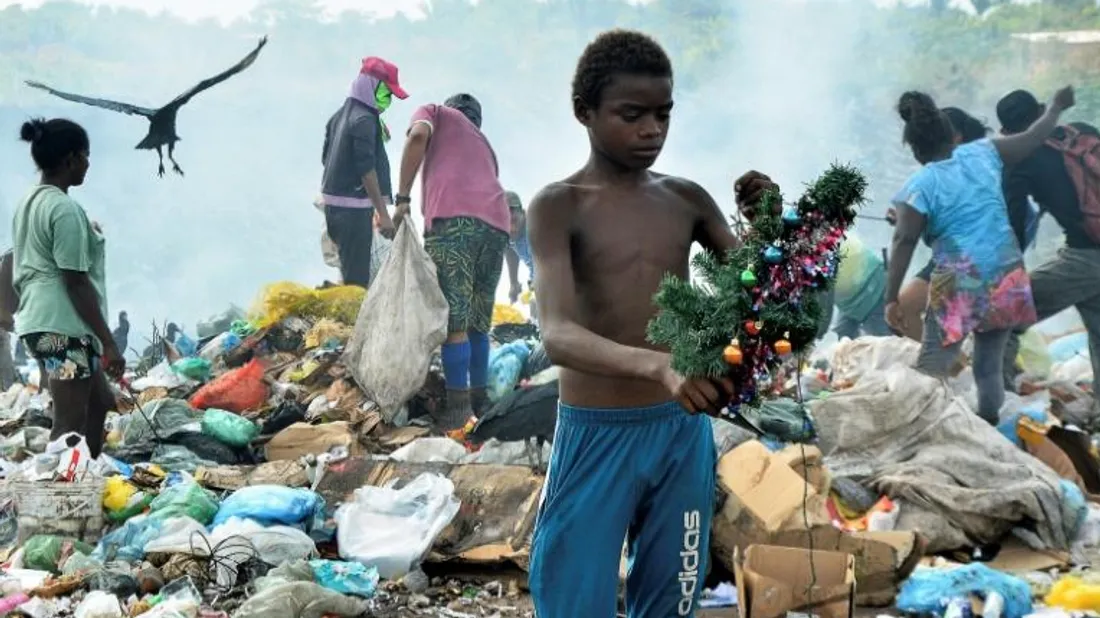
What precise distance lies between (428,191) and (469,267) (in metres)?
0.50

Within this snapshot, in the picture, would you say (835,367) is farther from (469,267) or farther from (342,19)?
(342,19)

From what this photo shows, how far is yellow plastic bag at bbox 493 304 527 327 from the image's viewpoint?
898 centimetres

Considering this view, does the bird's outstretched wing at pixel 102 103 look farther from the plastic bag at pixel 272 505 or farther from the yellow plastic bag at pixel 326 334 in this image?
the plastic bag at pixel 272 505

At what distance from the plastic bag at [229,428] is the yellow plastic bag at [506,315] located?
3.07 m


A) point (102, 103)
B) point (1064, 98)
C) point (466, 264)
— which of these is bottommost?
point (466, 264)

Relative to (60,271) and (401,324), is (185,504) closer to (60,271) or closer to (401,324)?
(60,271)

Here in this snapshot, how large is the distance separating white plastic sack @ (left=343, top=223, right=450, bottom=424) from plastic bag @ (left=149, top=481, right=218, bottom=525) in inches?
66.9

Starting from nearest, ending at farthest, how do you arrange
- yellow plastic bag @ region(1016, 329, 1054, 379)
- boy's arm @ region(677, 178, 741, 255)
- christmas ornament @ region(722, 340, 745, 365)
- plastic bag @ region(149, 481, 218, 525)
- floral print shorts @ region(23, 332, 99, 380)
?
christmas ornament @ region(722, 340, 745, 365)
boy's arm @ region(677, 178, 741, 255)
plastic bag @ region(149, 481, 218, 525)
floral print shorts @ region(23, 332, 99, 380)
yellow plastic bag @ region(1016, 329, 1054, 379)

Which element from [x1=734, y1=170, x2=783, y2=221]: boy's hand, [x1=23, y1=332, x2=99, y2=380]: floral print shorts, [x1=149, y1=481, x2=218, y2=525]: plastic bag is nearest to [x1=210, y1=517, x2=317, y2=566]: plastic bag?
[x1=149, y1=481, x2=218, y2=525]: plastic bag

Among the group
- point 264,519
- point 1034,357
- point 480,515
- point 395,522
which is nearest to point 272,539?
point 264,519

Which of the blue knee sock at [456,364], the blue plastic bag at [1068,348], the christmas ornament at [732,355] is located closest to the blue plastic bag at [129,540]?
the blue knee sock at [456,364]

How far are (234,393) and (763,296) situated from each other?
5.66 m

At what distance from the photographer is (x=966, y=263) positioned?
5.71m

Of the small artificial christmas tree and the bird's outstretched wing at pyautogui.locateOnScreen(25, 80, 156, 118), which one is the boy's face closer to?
the small artificial christmas tree
